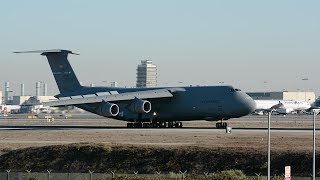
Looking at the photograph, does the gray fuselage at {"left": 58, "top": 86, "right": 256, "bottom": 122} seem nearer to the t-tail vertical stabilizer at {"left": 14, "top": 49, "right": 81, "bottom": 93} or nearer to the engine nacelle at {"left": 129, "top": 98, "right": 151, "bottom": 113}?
the engine nacelle at {"left": 129, "top": 98, "right": 151, "bottom": 113}

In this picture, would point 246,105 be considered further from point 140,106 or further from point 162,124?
point 140,106

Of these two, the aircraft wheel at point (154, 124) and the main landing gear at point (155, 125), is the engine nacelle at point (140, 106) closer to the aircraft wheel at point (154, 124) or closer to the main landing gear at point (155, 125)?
the main landing gear at point (155, 125)

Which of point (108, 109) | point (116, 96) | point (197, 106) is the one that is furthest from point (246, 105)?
point (108, 109)

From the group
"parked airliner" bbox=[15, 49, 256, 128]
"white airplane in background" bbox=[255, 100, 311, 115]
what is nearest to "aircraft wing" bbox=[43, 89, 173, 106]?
"parked airliner" bbox=[15, 49, 256, 128]

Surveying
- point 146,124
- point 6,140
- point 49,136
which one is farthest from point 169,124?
point 6,140

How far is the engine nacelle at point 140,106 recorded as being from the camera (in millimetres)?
A: 78812

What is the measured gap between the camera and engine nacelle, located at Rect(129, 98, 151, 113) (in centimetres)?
7881

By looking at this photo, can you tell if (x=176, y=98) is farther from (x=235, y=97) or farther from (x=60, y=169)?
(x=60, y=169)

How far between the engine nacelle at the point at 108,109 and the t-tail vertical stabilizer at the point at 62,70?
29.0 feet

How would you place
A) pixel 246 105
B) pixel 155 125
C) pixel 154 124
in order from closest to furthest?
pixel 246 105, pixel 155 125, pixel 154 124

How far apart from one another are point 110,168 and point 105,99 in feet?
107

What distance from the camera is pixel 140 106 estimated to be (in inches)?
3098

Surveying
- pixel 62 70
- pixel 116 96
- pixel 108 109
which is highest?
pixel 62 70

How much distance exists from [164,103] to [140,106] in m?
3.74
